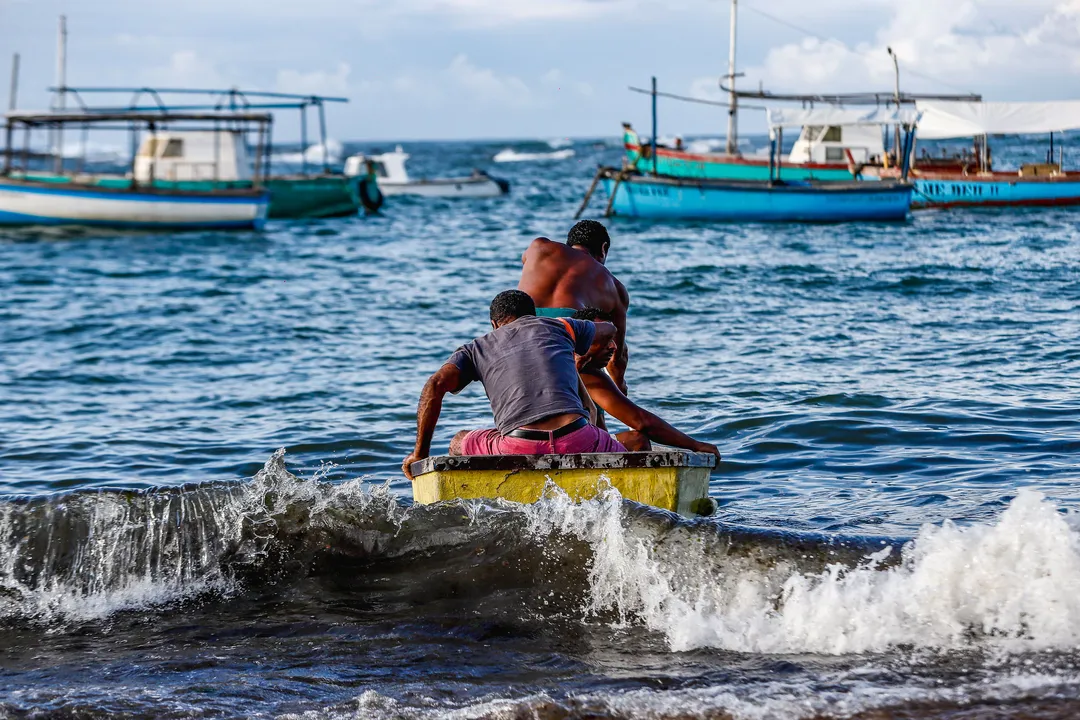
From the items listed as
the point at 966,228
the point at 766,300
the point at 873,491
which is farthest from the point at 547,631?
the point at 966,228

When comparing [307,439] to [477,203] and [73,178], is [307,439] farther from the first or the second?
[477,203]

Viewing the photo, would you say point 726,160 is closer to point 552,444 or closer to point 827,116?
point 827,116

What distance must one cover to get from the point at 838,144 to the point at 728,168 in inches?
133

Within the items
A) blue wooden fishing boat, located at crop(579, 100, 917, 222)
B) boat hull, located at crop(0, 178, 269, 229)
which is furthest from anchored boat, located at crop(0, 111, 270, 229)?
blue wooden fishing boat, located at crop(579, 100, 917, 222)

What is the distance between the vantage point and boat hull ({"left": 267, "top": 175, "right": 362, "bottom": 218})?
34656mm

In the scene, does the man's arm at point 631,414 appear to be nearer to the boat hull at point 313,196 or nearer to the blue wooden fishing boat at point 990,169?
the blue wooden fishing boat at point 990,169

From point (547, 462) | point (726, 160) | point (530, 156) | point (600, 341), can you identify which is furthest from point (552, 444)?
point (530, 156)

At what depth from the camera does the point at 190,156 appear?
3152 centimetres

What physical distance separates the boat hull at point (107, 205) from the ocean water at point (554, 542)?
Result: 1540cm

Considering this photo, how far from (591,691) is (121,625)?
240cm

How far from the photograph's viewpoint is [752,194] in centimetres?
2905

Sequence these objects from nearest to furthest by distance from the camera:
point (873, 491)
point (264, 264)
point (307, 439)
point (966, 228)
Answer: point (873, 491) < point (307, 439) < point (264, 264) < point (966, 228)

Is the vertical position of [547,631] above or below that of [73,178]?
below

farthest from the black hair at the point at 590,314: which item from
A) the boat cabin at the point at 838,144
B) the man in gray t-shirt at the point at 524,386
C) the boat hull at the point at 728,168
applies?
the boat cabin at the point at 838,144
